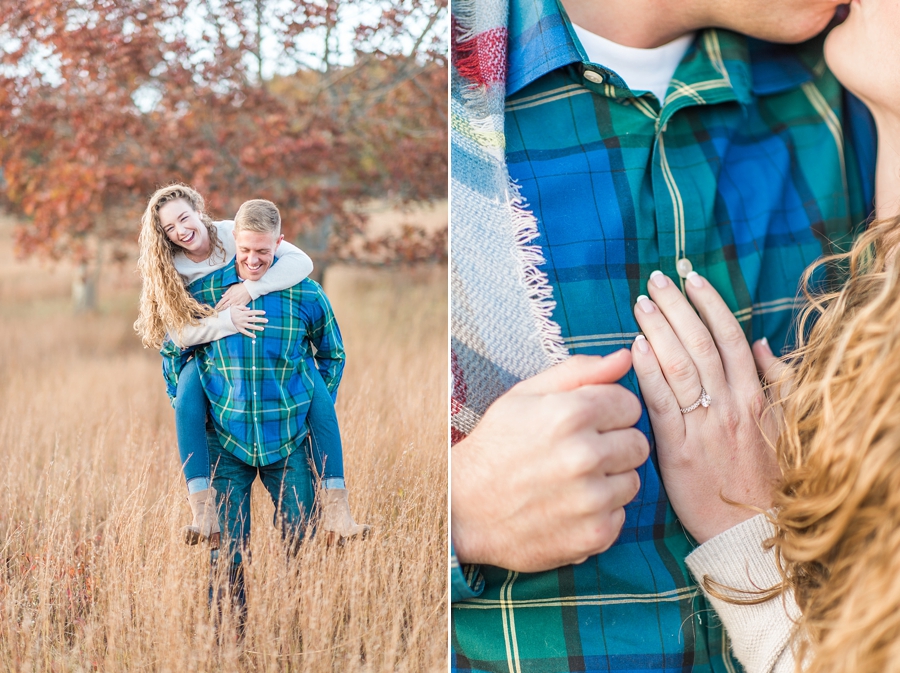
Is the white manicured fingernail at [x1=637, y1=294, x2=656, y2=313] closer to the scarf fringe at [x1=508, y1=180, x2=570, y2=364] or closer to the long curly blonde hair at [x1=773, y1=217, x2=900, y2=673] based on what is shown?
the scarf fringe at [x1=508, y1=180, x2=570, y2=364]

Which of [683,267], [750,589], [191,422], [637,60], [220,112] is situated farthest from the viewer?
[220,112]

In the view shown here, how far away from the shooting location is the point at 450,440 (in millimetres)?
1027

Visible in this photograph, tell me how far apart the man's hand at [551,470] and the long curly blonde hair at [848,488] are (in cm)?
22

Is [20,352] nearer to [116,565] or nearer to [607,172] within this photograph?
[116,565]

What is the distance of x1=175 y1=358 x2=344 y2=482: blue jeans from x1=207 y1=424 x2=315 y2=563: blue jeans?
1cm

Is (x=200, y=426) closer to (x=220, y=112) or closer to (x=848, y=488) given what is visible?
(x=848, y=488)

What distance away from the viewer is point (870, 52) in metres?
1.22

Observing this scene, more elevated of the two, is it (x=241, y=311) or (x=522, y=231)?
(x=522, y=231)

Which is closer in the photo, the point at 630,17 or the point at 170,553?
the point at 170,553

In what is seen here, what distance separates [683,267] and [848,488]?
49 cm

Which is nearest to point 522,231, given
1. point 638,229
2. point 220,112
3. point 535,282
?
point 535,282

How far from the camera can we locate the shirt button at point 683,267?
1.16m

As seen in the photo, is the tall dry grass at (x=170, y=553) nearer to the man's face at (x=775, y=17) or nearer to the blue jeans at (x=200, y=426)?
the blue jeans at (x=200, y=426)

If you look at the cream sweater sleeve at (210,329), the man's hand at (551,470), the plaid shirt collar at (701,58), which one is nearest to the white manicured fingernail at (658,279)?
the man's hand at (551,470)
